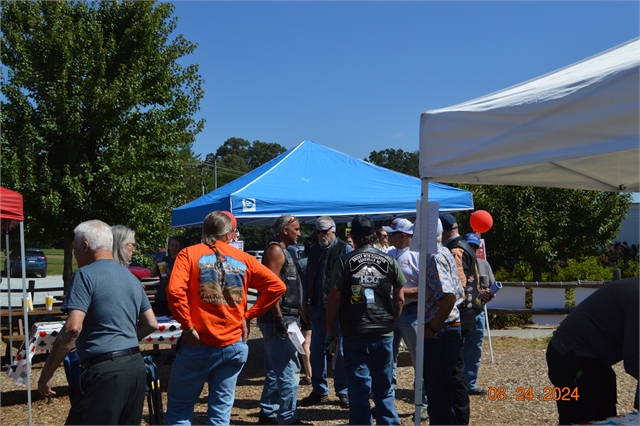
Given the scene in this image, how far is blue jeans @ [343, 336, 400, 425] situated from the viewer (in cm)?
443

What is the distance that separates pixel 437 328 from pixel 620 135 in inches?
76.6

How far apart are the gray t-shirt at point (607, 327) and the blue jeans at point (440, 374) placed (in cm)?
106

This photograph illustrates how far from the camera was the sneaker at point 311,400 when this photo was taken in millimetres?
6320

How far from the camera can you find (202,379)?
12.9 feet

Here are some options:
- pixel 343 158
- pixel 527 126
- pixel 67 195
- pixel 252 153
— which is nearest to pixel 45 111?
pixel 67 195

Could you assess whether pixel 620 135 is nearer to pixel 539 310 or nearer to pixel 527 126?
pixel 527 126

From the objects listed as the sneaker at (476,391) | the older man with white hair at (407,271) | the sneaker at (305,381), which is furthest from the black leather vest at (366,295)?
the sneaker at (305,381)

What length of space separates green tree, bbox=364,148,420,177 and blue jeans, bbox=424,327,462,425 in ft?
241

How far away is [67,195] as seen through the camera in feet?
41.5

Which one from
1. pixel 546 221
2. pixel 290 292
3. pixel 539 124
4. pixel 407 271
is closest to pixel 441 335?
pixel 407 271

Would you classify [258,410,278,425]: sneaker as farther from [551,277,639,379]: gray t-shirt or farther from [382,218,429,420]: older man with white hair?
[551,277,639,379]: gray t-shirt

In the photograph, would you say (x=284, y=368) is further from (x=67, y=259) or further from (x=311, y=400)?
(x=67, y=259)

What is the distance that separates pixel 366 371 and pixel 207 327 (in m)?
1.27

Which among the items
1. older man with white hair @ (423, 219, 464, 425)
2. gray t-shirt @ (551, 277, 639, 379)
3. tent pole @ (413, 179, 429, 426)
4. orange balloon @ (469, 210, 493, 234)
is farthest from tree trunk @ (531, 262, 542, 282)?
gray t-shirt @ (551, 277, 639, 379)
